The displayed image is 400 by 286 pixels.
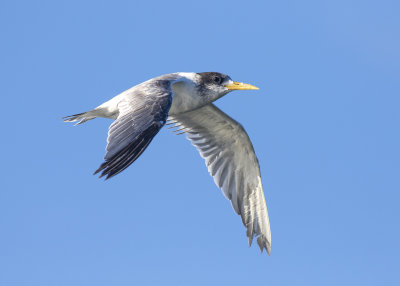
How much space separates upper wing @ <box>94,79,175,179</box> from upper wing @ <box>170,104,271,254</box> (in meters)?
3.14

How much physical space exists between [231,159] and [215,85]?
2.42 m

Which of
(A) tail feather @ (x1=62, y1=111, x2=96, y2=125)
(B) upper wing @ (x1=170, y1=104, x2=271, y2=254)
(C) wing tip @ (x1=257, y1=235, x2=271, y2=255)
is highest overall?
(A) tail feather @ (x1=62, y1=111, x2=96, y2=125)

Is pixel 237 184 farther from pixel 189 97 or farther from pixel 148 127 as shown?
pixel 148 127

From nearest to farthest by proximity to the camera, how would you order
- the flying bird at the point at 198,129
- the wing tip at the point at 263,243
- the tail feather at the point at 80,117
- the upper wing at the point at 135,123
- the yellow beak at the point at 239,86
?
the upper wing at the point at 135,123 < the flying bird at the point at 198,129 < the tail feather at the point at 80,117 < the yellow beak at the point at 239,86 < the wing tip at the point at 263,243

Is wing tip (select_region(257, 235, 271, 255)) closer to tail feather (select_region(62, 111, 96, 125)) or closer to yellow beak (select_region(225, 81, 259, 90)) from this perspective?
yellow beak (select_region(225, 81, 259, 90))

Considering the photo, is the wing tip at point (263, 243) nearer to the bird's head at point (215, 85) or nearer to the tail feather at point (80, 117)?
the bird's head at point (215, 85)

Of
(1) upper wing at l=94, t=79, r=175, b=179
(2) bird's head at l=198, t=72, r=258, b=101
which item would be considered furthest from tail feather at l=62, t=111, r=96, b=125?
(2) bird's head at l=198, t=72, r=258, b=101

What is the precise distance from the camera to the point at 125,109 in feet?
42.8

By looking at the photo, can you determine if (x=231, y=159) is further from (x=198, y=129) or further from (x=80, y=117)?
(x=80, y=117)

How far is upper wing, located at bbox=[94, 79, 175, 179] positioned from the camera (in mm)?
11430

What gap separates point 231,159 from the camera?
17.4 m

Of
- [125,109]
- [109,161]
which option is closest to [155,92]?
[125,109]

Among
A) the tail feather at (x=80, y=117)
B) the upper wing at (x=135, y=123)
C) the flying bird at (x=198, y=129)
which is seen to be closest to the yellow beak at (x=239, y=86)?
the flying bird at (x=198, y=129)

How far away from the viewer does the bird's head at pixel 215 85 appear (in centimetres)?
1562
